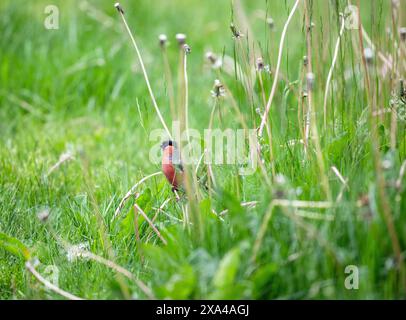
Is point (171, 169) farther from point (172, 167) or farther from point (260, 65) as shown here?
point (260, 65)

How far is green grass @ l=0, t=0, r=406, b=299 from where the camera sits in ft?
6.14

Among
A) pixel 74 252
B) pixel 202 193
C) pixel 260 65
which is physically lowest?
pixel 74 252

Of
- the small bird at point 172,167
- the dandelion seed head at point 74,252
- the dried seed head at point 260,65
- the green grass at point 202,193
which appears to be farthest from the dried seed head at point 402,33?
the dandelion seed head at point 74,252

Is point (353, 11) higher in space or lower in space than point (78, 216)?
higher

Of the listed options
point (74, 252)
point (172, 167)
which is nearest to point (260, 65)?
point (172, 167)

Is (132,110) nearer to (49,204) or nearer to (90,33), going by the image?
(90,33)

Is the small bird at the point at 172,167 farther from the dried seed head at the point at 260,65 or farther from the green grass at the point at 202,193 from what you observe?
the dried seed head at the point at 260,65

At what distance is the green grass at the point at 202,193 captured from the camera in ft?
6.14

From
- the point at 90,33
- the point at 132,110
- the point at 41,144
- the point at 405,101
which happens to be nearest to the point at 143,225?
the point at 405,101

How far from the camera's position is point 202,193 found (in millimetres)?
2404

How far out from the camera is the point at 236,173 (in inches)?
89.7

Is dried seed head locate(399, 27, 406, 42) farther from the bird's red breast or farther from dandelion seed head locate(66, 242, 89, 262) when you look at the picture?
dandelion seed head locate(66, 242, 89, 262)

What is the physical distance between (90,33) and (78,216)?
8.08 feet

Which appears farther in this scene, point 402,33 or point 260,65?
point 260,65
